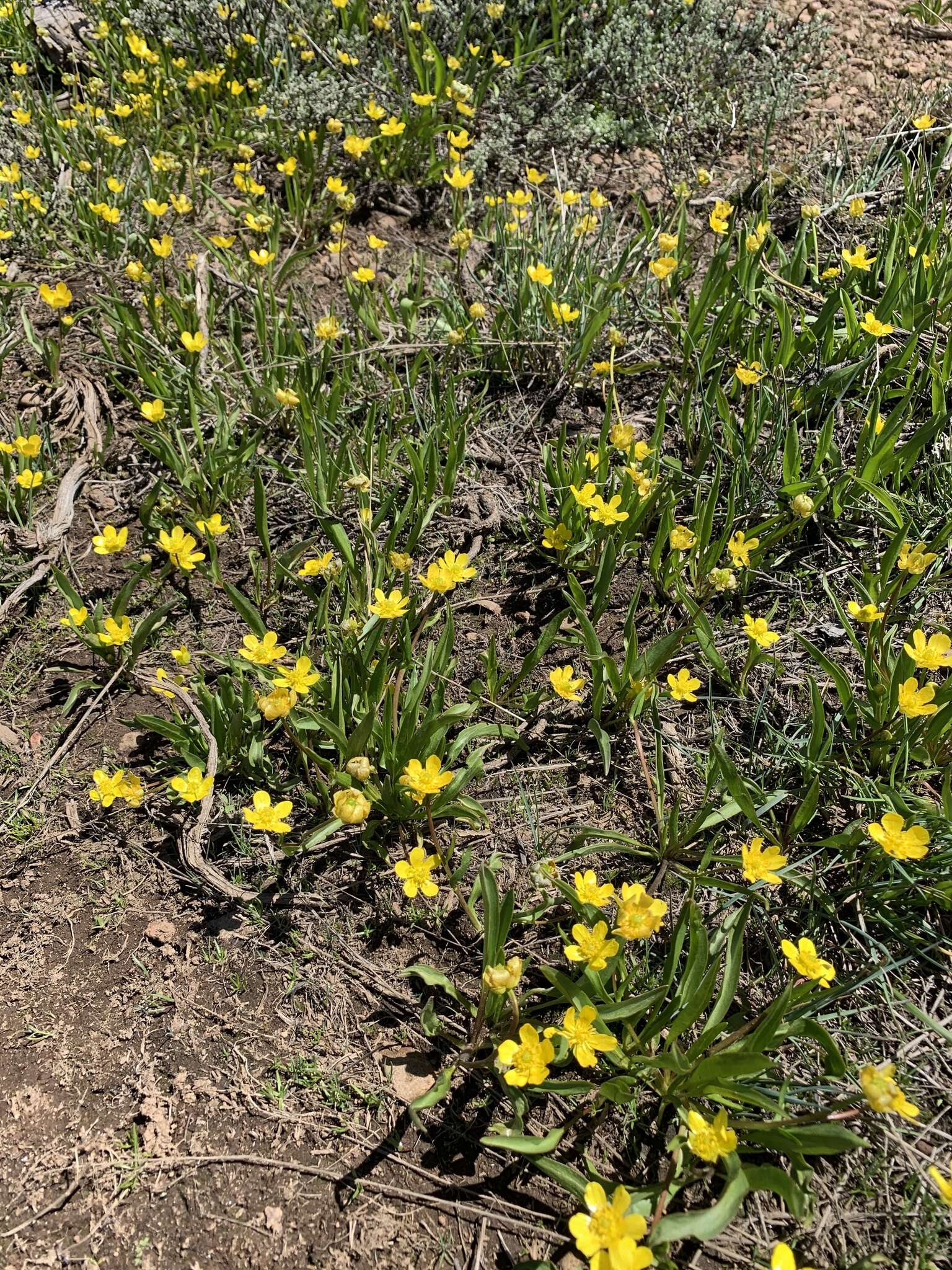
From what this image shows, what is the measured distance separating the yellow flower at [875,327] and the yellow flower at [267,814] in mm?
2360

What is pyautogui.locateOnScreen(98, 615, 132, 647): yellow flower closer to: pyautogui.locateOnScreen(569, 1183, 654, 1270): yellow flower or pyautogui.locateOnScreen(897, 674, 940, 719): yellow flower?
pyautogui.locateOnScreen(569, 1183, 654, 1270): yellow flower

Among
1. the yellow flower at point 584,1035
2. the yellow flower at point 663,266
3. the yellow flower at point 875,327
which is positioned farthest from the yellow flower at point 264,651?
the yellow flower at point 875,327

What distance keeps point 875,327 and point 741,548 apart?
38.6 inches

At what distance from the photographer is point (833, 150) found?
12.9 feet

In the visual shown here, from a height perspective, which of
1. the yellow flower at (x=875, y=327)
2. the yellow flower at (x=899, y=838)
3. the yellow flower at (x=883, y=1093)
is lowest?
the yellow flower at (x=883, y=1093)

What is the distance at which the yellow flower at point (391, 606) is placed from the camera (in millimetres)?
2250

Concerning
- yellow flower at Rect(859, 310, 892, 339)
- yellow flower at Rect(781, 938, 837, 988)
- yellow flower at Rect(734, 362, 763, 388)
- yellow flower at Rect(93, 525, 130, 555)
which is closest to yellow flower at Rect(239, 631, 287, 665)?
yellow flower at Rect(93, 525, 130, 555)

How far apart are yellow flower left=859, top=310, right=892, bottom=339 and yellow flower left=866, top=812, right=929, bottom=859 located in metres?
1.72

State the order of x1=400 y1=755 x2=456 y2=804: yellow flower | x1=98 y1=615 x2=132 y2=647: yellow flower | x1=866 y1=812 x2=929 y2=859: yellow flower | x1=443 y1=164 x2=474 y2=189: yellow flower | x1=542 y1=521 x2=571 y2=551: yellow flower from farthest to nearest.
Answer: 1. x1=443 y1=164 x2=474 y2=189: yellow flower
2. x1=542 y1=521 x2=571 y2=551: yellow flower
3. x1=98 y1=615 x2=132 y2=647: yellow flower
4. x1=400 y1=755 x2=456 y2=804: yellow flower
5. x1=866 y1=812 x2=929 y2=859: yellow flower

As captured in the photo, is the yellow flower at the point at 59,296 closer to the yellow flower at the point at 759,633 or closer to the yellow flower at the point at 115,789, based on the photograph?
the yellow flower at the point at 115,789

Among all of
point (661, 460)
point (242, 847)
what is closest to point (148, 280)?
point (661, 460)

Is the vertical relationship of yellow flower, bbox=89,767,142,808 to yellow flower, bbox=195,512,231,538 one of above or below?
below

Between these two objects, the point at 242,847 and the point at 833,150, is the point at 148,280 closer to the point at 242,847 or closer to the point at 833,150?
the point at 242,847

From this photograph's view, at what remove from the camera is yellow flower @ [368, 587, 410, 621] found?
7.38ft
